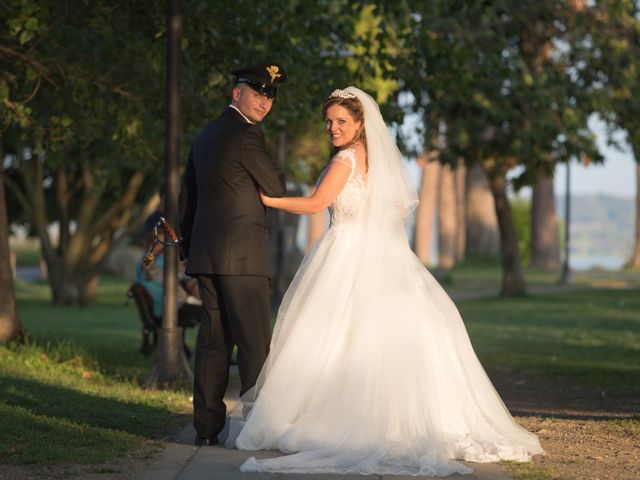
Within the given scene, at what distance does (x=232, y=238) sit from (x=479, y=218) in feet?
129

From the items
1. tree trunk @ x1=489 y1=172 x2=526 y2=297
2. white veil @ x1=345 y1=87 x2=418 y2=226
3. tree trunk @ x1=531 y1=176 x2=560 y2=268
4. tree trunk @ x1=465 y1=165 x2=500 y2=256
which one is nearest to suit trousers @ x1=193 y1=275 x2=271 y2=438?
white veil @ x1=345 y1=87 x2=418 y2=226

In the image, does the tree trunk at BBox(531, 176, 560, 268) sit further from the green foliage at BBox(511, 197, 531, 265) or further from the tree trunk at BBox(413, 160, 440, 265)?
the green foliage at BBox(511, 197, 531, 265)

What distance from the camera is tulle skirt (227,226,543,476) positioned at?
780cm

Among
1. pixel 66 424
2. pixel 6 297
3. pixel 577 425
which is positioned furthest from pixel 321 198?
pixel 6 297

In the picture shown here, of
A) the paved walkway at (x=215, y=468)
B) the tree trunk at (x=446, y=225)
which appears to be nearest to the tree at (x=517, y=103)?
the paved walkway at (x=215, y=468)

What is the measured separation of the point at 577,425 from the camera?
9.84 metres

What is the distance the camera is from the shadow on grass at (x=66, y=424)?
810cm

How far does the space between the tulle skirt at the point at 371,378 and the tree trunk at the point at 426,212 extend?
4529cm

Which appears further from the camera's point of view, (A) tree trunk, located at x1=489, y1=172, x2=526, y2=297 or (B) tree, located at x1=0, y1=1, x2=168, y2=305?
(A) tree trunk, located at x1=489, y1=172, x2=526, y2=297

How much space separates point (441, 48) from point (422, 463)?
8643 millimetres

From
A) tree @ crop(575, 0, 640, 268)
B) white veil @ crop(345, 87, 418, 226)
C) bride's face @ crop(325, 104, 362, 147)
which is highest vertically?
tree @ crop(575, 0, 640, 268)

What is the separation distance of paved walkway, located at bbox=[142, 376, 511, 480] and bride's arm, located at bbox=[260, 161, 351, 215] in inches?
58.4

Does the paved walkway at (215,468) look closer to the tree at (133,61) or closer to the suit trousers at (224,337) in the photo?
the suit trousers at (224,337)

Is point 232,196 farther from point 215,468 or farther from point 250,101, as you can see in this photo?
point 215,468
